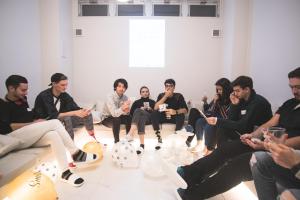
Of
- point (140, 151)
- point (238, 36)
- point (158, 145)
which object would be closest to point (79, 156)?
point (140, 151)

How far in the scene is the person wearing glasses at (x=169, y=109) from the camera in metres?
4.04

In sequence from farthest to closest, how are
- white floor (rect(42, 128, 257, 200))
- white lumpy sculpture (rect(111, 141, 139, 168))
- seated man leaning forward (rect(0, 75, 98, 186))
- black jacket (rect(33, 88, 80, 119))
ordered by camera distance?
black jacket (rect(33, 88, 80, 119))
white lumpy sculpture (rect(111, 141, 139, 168))
seated man leaning forward (rect(0, 75, 98, 186))
white floor (rect(42, 128, 257, 200))

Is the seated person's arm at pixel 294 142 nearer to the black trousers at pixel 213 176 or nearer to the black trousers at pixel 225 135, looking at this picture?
the black trousers at pixel 213 176

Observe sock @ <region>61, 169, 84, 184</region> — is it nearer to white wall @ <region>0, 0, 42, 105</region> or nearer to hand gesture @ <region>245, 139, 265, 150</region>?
hand gesture @ <region>245, 139, 265, 150</region>

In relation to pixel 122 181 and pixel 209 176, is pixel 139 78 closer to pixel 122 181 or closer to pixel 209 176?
pixel 122 181

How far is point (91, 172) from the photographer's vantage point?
9.16ft

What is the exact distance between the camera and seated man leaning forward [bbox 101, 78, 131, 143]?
3801 millimetres

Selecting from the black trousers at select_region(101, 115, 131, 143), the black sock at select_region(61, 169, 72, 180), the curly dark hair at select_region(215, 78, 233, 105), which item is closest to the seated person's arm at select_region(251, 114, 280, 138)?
the curly dark hair at select_region(215, 78, 233, 105)

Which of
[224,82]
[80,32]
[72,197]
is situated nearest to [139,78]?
[80,32]

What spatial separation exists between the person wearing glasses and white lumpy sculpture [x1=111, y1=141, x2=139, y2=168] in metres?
1.04

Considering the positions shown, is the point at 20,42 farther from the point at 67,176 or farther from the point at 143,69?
the point at 67,176

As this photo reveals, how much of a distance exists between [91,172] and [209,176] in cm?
141

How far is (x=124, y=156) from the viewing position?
2891 millimetres

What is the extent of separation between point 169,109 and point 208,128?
1137mm
